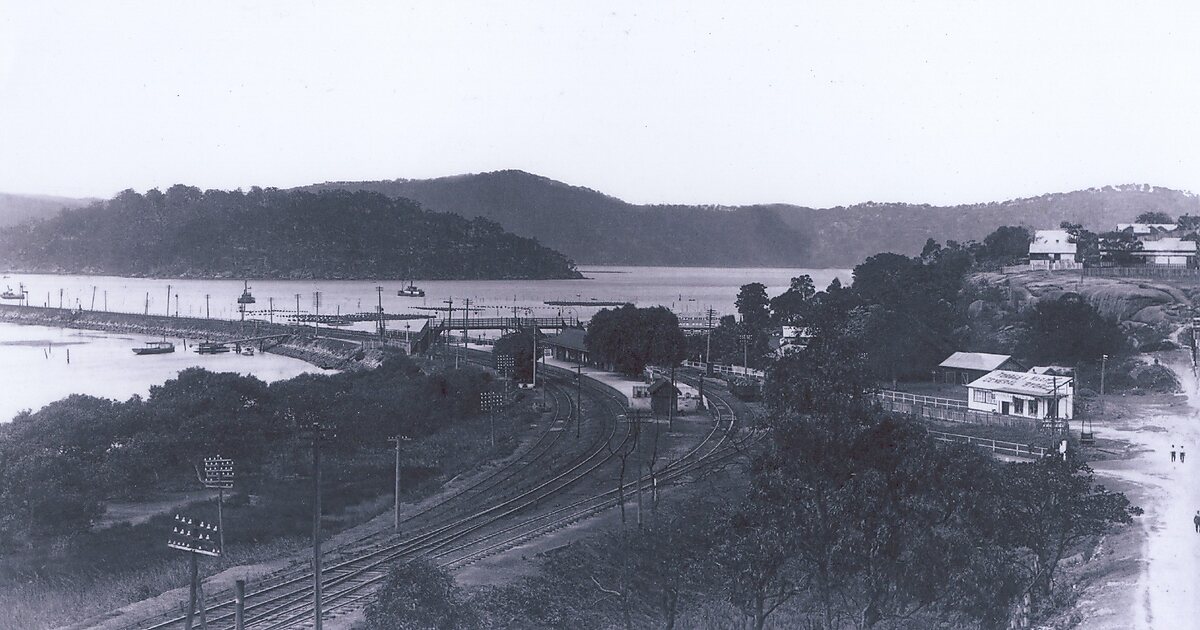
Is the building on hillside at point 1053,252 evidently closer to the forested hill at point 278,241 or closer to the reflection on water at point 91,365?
the reflection on water at point 91,365

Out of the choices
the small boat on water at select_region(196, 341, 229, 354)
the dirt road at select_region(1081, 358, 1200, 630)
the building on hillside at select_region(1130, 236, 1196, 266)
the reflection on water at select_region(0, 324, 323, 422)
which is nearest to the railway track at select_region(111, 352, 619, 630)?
the dirt road at select_region(1081, 358, 1200, 630)

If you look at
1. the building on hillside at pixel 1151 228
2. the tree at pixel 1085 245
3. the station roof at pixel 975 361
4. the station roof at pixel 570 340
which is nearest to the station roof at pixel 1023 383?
the station roof at pixel 975 361

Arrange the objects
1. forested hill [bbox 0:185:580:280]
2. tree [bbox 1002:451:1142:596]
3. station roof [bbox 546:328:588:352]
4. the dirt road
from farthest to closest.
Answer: forested hill [bbox 0:185:580:280], station roof [bbox 546:328:588:352], tree [bbox 1002:451:1142:596], the dirt road

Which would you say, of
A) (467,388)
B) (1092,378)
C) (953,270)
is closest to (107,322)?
(467,388)

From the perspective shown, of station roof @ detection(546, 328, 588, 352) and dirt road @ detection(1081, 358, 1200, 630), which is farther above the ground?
station roof @ detection(546, 328, 588, 352)

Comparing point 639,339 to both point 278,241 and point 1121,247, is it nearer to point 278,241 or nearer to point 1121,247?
point 1121,247

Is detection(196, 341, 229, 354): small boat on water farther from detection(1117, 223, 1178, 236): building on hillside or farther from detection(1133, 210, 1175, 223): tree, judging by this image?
detection(1133, 210, 1175, 223): tree
